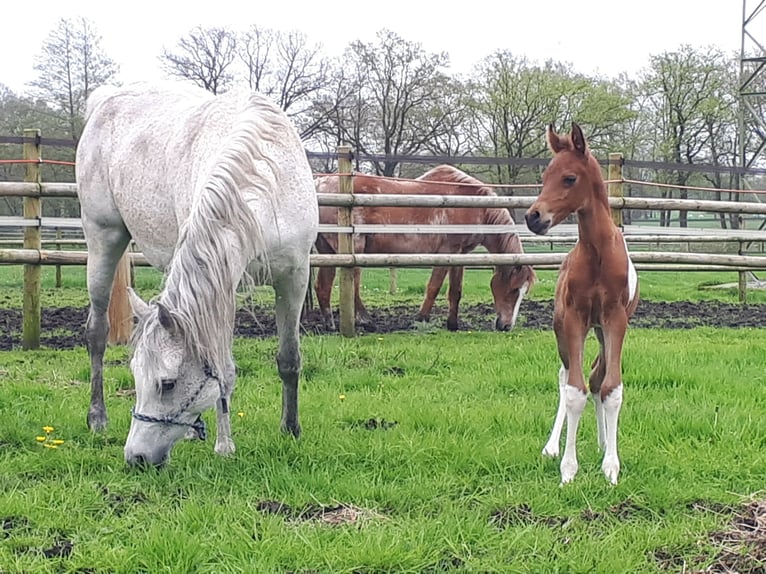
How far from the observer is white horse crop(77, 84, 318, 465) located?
295 cm

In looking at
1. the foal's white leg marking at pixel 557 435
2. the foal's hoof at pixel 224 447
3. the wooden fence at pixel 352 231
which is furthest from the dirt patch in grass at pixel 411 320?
the foal's white leg marking at pixel 557 435

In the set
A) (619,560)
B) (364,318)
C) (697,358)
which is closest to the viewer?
(619,560)

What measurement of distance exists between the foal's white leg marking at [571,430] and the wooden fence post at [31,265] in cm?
525

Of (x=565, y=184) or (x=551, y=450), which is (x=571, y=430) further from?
(x=565, y=184)

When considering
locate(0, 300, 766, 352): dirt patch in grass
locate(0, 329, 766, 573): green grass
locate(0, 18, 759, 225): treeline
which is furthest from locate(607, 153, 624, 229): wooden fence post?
locate(0, 18, 759, 225): treeline

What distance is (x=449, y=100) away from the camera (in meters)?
27.9

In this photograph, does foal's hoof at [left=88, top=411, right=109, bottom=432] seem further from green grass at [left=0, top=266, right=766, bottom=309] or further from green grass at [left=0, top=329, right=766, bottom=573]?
green grass at [left=0, top=266, right=766, bottom=309]

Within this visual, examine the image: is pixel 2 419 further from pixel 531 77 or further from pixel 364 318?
pixel 531 77

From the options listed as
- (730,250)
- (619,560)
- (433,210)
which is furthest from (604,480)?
(730,250)

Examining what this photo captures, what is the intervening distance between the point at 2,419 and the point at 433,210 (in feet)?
19.6

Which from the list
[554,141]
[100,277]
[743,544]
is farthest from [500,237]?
[743,544]

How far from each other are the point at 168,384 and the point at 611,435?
1881 mm

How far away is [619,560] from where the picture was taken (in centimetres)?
235

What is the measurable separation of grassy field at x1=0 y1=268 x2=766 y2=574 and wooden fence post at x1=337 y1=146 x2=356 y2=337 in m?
2.15
